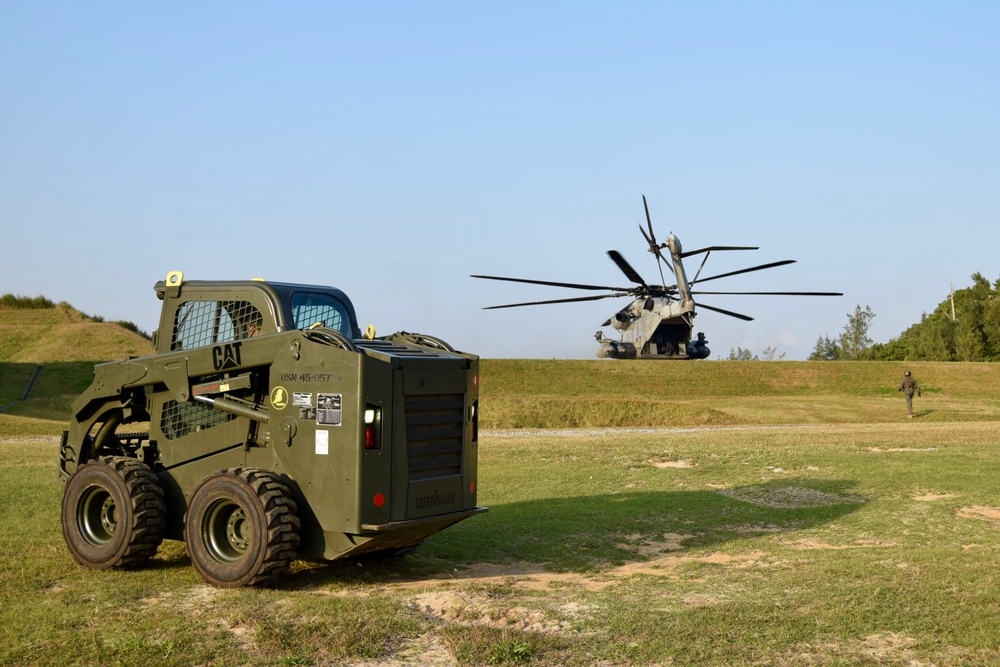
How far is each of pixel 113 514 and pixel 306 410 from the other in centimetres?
294

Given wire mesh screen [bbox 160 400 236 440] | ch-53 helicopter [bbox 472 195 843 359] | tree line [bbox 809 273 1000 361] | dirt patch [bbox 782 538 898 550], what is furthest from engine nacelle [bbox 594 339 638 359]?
wire mesh screen [bbox 160 400 236 440]

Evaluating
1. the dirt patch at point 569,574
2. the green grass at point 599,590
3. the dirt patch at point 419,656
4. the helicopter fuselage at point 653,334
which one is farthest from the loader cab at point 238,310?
A: the helicopter fuselage at point 653,334

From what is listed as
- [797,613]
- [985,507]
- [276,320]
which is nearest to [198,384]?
[276,320]

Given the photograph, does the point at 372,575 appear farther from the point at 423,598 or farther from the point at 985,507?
the point at 985,507

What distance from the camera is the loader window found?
9.74m

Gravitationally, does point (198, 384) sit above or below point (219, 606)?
above

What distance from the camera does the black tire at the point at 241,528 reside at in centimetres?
847

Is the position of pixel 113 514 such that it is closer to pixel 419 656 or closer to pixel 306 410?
pixel 306 410

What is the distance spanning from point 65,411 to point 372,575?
37219mm

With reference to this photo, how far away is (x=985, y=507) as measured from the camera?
13766 millimetres

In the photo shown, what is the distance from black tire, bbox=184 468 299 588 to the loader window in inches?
62.6

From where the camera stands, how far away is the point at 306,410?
28.8ft

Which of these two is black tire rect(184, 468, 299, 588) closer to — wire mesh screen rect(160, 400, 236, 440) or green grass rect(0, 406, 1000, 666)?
green grass rect(0, 406, 1000, 666)

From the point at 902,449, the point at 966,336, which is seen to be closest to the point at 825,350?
the point at 966,336
